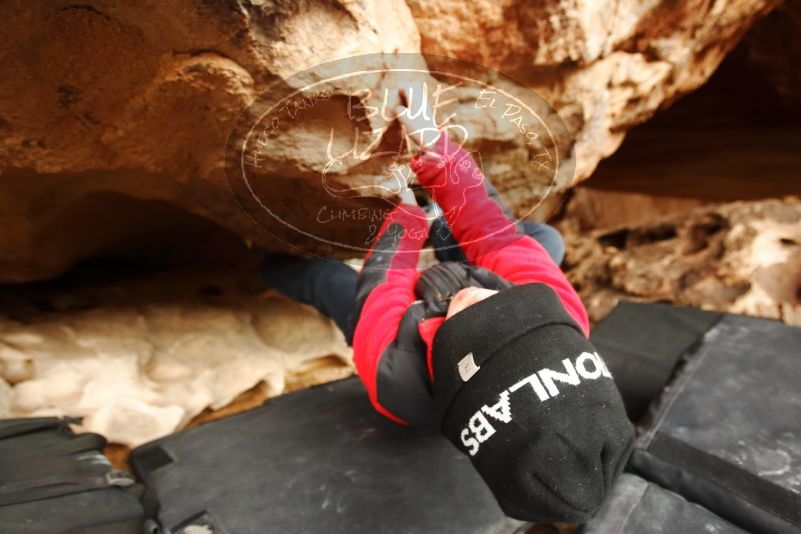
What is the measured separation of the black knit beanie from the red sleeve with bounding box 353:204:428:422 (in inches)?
5.8

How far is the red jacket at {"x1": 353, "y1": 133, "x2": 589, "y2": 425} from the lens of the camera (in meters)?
0.63

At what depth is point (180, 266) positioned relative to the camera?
164 centimetres

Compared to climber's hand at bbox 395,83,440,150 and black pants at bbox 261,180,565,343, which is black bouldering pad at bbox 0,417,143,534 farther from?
climber's hand at bbox 395,83,440,150

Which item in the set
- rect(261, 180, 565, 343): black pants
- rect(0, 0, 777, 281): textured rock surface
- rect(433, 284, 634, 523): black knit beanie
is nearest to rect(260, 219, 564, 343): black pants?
rect(261, 180, 565, 343): black pants

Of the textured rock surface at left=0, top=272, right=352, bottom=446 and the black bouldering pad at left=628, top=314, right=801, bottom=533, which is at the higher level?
the textured rock surface at left=0, top=272, right=352, bottom=446

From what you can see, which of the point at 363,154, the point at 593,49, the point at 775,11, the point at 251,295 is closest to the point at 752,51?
the point at 775,11

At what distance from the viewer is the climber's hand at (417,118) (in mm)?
567

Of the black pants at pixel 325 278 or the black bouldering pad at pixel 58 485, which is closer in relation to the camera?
the black bouldering pad at pixel 58 485

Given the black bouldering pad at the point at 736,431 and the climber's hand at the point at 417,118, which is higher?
the climber's hand at the point at 417,118

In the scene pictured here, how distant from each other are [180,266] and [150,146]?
2.99 ft

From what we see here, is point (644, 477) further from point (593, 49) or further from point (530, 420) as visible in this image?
point (593, 49)

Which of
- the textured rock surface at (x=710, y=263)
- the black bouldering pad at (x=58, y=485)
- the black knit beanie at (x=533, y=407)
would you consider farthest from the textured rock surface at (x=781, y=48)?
the black bouldering pad at (x=58, y=485)

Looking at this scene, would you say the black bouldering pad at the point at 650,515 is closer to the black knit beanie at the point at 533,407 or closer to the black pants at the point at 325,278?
the black knit beanie at the point at 533,407

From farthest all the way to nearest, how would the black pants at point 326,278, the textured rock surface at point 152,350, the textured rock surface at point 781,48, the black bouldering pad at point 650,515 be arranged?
the textured rock surface at point 781,48
the black pants at point 326,278
the textured rock surface at point 152,350
the black bouldering pad at point 650,515
